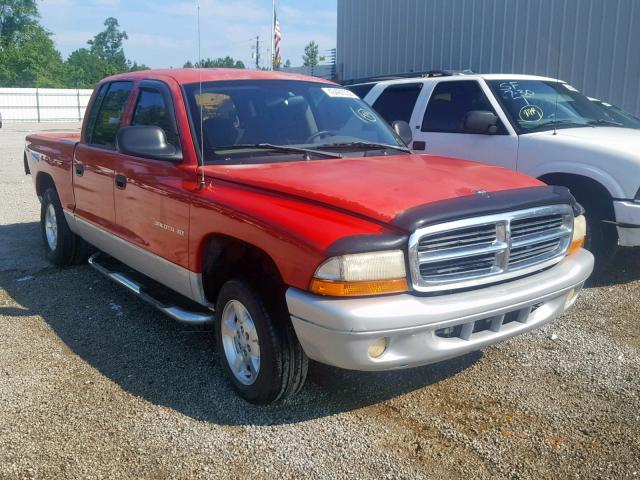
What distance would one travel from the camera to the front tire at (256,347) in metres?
3.29

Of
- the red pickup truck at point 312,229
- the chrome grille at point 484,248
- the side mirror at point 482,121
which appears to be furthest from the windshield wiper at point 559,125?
the chrome grille at point 484,248

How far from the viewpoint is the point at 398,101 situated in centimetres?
750

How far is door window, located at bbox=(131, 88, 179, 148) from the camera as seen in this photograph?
4219 mm

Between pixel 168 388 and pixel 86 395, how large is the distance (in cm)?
45

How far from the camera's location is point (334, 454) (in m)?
3.12

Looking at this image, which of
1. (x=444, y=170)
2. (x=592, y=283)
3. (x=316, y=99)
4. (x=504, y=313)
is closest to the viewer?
(x=504, y=313)

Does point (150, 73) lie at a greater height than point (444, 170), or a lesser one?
greater

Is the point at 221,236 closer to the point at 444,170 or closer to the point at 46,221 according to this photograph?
the point at 444,170

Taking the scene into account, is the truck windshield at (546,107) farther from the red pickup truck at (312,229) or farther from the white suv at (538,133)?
the red pickup truck at (312,229)

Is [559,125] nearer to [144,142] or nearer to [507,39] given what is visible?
[144,142]

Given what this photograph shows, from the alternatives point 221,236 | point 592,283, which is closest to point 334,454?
point 221,236

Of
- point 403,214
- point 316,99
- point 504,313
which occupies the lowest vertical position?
point 504,313

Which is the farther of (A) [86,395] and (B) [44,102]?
(B) [44,102]

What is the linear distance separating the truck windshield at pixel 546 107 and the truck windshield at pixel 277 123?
2043 millimetres
